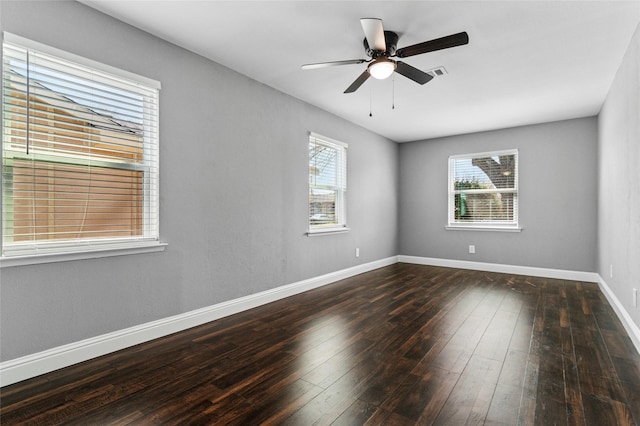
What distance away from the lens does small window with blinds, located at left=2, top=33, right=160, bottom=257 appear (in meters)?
2.07

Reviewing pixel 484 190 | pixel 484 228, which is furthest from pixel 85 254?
pixel 484 190

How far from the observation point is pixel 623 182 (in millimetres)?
3053

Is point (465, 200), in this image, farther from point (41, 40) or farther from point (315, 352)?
point (41, 40)

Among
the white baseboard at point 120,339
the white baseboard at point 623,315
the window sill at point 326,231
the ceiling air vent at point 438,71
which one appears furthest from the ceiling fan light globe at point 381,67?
the white baseboard at point 623,315

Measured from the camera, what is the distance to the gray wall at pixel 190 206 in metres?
2.17

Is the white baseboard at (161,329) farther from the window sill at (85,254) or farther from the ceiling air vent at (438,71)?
the ceiling air vent at (438,71)

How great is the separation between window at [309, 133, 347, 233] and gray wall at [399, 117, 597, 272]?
2.20m

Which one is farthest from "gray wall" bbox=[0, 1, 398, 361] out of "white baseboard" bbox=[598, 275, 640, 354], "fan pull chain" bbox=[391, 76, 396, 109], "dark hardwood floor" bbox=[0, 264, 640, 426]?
"white baseboard" bbox=[598, 275, 640, 354]

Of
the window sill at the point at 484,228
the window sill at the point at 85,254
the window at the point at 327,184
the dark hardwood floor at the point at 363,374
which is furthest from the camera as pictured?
the window sill at the point at 484,228

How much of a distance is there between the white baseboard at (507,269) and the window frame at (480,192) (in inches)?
25.0

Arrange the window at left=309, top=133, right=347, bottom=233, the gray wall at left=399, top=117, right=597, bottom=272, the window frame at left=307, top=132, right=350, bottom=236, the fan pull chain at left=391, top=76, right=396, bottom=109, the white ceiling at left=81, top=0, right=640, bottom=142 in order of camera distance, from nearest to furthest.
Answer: the white ceiling at left=81, top=0, right=640, bottom=142 → the fan pull chain at left=391, top=76, right=396, bottom=109 → the window at left=309, top=133, right=347, bottom=233 → the window frame at left=307, top=132, right=350, bottom=236 → the gray wall at left=399, top=117, right=597, bottom=272

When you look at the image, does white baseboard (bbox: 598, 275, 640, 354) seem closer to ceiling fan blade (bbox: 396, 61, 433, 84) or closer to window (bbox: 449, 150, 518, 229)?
window (bbox: 449, 150, 518, 229)

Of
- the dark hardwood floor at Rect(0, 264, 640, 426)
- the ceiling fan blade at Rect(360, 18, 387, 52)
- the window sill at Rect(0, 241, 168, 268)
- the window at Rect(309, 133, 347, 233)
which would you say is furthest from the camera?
the window at Rect(309, 133, 347, 233)

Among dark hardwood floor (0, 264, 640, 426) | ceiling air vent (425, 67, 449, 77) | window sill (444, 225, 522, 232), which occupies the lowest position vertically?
dark hardwood floor (0, 264, 640, 426)
